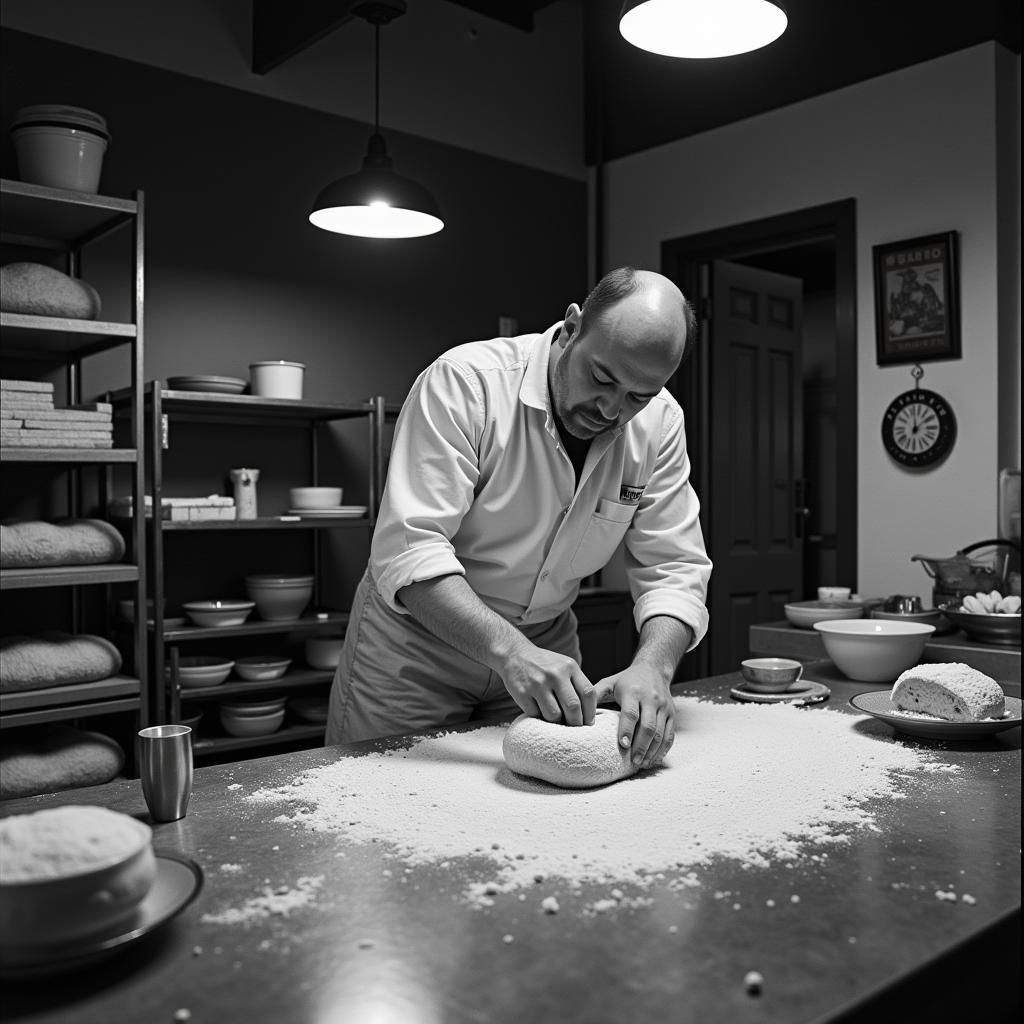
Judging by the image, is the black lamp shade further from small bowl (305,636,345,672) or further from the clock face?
the clock face

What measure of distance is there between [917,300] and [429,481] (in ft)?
8.73

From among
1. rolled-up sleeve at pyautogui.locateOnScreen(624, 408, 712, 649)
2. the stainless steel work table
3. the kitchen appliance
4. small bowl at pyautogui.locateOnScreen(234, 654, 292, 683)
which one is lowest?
small bowl at pyautogui.locateOnScreen(234, 654, 292, 683)

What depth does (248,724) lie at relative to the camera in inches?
141

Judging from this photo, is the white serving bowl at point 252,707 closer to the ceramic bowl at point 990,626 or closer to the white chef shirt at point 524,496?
the white chef shirt at point 524,496

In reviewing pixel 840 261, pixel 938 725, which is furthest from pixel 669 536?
pixel 840 261

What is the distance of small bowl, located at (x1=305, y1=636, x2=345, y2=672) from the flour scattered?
8.92ft

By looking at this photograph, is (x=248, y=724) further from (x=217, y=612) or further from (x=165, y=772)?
(x=165, y=772)

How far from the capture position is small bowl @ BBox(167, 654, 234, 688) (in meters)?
3.43

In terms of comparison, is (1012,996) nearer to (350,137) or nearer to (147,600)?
(147,600)

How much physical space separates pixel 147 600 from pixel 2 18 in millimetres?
1961

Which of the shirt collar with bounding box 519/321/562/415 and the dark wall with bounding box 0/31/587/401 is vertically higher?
the dark wall with bounding box 0/31/587/401

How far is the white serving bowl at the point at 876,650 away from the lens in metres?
2.19

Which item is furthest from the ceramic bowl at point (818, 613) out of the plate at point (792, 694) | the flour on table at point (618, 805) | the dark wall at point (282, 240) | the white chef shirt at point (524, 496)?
the dark wall at point (282, 240)

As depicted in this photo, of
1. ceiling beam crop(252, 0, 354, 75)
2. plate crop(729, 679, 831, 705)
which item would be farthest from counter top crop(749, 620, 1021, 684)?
ceiling beam crop(252, 0, 354, 75)
